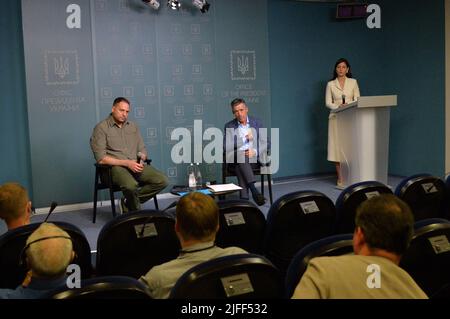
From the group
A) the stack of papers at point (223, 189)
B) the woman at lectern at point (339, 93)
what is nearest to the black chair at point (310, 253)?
the stack of papers at point (223, 189)

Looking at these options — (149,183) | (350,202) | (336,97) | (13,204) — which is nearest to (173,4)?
(149,183)

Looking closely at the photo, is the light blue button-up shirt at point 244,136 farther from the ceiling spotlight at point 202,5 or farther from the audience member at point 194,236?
the audience member at point 194,236

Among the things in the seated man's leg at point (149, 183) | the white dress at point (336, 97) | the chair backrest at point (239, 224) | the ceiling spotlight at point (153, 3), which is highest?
the ceiling spotlight at point (153, 3)

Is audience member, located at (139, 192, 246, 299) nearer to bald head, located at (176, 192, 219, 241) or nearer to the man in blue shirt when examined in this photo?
bald head, located at (176, 192, 219, 241)

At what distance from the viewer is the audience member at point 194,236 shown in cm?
168

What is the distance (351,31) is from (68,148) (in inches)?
184

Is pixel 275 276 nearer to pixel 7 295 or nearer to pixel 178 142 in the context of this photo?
pixel 7 295

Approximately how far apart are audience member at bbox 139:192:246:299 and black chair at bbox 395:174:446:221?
1600 mm

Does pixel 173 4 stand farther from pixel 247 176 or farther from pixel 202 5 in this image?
pixel 247 176

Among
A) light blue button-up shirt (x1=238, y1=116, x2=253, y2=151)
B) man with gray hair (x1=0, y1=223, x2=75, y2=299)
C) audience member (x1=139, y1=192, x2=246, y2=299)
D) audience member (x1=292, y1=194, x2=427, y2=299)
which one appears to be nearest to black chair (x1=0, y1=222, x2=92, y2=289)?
man with gray hair (x1=0, y1=223, x2=75, y2=299)

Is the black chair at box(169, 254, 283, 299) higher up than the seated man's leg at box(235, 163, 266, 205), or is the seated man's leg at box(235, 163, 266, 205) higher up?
the black chair at box(169, 254, 283, 299)

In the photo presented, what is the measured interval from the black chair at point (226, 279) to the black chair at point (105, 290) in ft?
0.40

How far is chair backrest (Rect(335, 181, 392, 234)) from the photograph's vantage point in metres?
2.73
